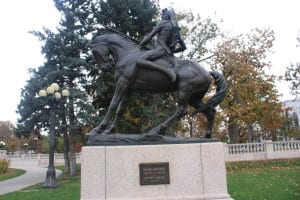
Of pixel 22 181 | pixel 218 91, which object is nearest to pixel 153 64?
pixel 218 91

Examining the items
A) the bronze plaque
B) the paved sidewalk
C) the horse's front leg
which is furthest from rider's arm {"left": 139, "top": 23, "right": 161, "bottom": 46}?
the paved sidewalk

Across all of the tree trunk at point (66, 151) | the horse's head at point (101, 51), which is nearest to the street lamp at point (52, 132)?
the tree trunk at point (66, 151)

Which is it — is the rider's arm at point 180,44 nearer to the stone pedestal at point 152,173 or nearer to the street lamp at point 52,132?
Result: the stone pedestal at point 152,173

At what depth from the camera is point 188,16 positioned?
2927 centimetres

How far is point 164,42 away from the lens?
811 centimetres

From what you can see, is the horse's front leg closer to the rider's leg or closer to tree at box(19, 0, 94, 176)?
the rider's leg

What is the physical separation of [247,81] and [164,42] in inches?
927

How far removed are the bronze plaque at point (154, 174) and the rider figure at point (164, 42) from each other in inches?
74.0

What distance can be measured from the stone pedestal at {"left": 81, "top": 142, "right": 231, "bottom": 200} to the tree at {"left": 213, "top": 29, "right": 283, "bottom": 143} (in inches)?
916

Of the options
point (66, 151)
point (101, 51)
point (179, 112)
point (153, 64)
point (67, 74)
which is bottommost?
point (66, 151)

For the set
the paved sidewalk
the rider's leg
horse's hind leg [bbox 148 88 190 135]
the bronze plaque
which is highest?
the rider's leg

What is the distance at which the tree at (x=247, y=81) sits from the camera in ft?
98.7

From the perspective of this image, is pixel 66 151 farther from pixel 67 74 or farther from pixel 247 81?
pixel 247 81

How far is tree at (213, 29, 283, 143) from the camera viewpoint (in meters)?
30.1
